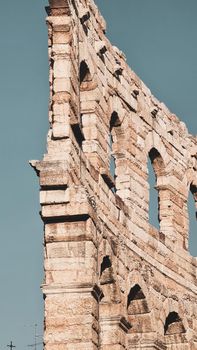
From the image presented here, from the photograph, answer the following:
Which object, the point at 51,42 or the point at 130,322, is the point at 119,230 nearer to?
the point at 130,322

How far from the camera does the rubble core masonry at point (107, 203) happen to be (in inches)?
613

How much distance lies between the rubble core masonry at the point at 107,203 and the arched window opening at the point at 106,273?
0.02 meters

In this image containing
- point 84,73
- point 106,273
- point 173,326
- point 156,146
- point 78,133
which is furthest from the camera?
point 156,146

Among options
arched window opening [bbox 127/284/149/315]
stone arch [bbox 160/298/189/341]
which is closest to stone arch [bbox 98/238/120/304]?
arched window opening [bbox 127/284/149/315]

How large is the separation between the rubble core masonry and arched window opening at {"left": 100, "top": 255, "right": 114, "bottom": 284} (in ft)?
0.08

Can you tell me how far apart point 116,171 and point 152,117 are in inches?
92.3

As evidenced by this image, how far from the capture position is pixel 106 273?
1766 centimetres

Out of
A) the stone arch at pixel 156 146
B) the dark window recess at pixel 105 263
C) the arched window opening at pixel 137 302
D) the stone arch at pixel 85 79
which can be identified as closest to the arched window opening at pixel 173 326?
the arched window opening at pixel 137 302

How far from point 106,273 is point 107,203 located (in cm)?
127

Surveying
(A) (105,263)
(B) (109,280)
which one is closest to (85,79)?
(A) (105,263)

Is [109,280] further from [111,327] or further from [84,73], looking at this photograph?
[84,73]

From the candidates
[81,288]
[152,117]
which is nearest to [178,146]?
[152,117]

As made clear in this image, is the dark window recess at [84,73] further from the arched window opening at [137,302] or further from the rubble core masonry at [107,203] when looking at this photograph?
the arched window opening at [137,302]

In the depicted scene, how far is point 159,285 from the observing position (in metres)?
20.3
